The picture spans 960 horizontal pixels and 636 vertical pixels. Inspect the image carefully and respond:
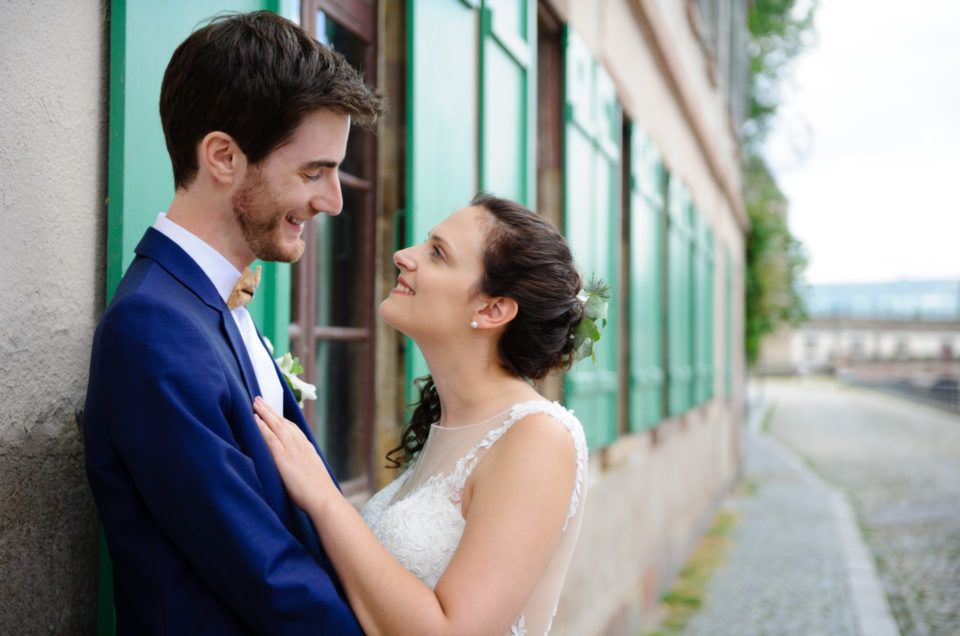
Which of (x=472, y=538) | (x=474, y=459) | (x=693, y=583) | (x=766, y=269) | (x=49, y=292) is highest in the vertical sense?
(x=766, y=269)

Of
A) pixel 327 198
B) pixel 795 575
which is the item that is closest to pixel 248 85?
pixel 327 198

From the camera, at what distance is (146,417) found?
1.29 meters

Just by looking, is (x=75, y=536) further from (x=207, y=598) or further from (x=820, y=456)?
(x=820, y=456)

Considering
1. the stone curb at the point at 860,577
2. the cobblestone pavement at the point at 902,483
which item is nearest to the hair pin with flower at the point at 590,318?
the stone curb at the point at 860,577

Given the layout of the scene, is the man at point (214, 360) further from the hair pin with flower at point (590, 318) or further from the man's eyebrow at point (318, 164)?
the hair pin with flower at point (590, 318)

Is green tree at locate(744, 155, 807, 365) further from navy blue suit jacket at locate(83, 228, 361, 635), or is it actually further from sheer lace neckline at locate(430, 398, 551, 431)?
navy blue suit jacket at locate(83, 228, 361, 635)

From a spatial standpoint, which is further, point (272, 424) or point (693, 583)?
point (693, 583)

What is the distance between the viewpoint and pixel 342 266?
3.17 meters

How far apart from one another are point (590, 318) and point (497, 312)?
28 cm

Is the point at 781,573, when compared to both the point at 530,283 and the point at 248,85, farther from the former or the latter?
the point at 248,85

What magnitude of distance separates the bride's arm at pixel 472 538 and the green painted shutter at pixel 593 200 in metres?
2.73

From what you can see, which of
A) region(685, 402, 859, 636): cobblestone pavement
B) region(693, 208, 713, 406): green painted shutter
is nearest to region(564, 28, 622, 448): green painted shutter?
region(685, 402, 859, 636): cobblestone pavement

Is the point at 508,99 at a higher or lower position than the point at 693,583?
higher

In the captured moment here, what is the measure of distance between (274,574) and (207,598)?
12cm
